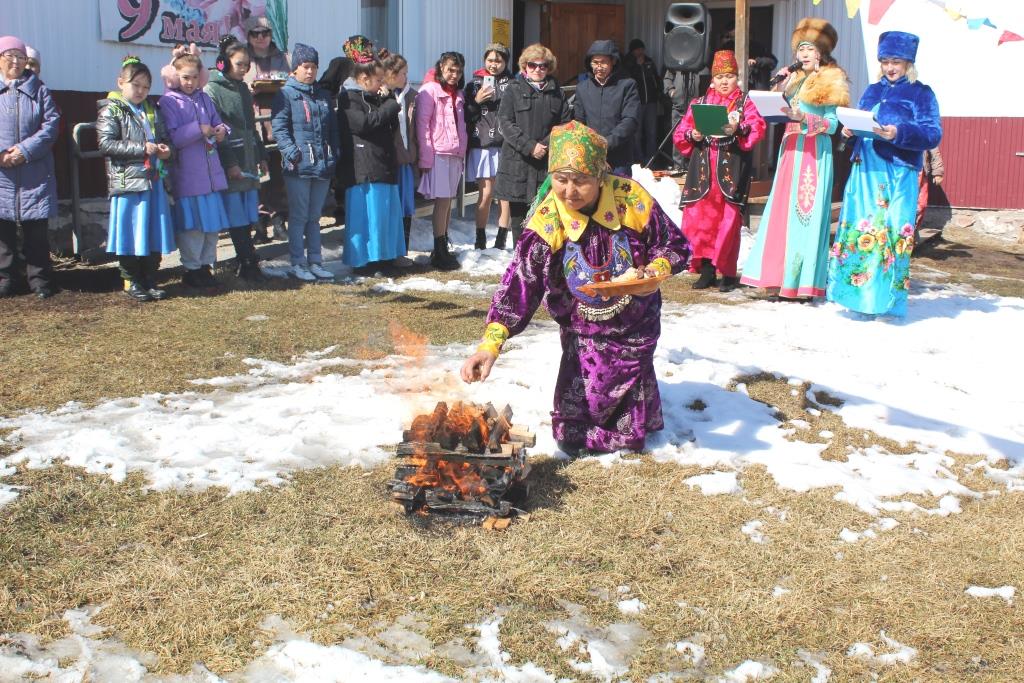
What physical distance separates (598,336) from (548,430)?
0.68 meters

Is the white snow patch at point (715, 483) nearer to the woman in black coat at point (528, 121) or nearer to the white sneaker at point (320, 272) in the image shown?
the woman in black coat at point (528, 121)

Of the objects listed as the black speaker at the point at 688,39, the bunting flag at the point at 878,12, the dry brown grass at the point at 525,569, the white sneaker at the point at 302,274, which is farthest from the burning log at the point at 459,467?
the black speaker at the point at 688,39

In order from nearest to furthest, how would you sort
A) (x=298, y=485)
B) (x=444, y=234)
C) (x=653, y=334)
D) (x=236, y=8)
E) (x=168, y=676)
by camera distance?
(x=168, y=676) < (x=298, y=485) < (x=653, y=334) < (x=444, y=234) < (x=236, y=8)

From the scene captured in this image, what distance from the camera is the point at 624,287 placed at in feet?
14.4

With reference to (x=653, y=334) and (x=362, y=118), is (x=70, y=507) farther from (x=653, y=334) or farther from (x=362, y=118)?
(x=362, y=118)

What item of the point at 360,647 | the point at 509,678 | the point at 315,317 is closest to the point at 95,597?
the point at 360,647

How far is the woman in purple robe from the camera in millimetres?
4656

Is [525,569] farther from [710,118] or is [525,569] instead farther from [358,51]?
[358,51]

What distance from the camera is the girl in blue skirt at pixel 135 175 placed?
8.02 metres

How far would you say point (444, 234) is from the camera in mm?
10117

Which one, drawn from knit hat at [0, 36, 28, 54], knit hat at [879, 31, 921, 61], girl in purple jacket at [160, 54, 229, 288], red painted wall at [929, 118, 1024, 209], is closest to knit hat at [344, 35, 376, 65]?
girl in purple jacket at [160, 54, 229, 288]

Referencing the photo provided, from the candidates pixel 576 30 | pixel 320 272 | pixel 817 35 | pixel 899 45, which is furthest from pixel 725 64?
pixel 576 30

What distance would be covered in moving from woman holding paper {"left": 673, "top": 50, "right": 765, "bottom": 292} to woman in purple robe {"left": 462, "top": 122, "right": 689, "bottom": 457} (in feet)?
13.5

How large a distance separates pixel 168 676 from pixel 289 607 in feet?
1.62
